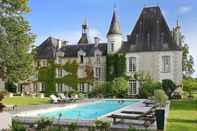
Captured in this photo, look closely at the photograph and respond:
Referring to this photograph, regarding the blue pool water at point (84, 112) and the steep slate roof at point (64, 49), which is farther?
the steep slate roof at point (64, 49)

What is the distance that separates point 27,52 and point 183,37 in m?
29.5

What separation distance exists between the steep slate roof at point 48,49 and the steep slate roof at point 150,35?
10191 millimetres

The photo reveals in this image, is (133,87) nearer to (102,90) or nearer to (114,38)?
(102,90)

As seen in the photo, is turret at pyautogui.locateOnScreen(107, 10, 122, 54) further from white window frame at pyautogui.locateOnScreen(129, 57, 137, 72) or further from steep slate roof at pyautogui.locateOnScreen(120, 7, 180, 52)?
white window frame at pyautogui.locateOnScreen(129, 57, 137, 72)

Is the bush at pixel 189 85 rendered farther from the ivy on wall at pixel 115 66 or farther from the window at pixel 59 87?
the window at pixel 59 87

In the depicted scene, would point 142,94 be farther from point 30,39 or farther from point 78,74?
point 30,39

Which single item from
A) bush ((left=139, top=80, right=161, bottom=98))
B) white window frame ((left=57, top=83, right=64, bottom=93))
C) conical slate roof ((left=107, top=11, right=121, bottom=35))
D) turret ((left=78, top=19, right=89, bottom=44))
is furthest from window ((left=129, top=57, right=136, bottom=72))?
turret ((left=78, top=19, right=89, bottom=44))

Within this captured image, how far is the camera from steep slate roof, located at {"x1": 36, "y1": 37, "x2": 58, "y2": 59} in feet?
151

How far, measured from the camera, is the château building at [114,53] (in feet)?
130

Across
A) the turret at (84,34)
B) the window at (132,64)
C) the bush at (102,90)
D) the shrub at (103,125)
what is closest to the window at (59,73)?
the bush at (102,90)

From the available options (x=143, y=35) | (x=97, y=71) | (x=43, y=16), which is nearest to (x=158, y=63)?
(x=143, y=35)

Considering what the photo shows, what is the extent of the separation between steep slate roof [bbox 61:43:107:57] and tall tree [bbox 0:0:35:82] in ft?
42.4

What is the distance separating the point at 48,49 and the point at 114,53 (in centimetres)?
1051

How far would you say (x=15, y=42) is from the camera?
1228 inches
